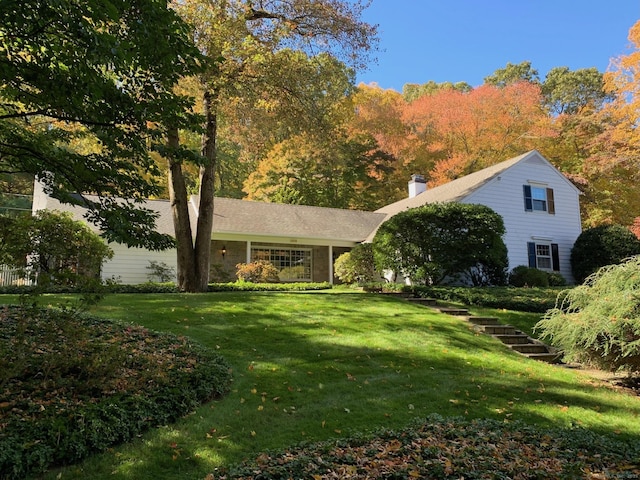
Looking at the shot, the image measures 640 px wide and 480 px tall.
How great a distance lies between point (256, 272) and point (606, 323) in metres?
14.2

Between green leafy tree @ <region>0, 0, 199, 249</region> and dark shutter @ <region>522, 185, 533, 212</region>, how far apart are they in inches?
716

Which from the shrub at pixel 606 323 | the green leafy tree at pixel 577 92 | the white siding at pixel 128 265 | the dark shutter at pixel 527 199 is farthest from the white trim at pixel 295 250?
the green leafy tree at pixel 577 92

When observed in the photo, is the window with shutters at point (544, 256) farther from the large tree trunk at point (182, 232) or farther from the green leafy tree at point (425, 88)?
the green leafy tree at point (425, 88)

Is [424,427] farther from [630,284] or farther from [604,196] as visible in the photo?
[604,196]

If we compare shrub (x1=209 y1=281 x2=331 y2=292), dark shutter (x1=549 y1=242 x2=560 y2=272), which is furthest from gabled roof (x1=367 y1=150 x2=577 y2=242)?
shrub (x1=209 y1=281 x2=331 y2=292)

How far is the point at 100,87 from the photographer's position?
3.85m

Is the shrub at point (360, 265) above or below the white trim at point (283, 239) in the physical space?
below

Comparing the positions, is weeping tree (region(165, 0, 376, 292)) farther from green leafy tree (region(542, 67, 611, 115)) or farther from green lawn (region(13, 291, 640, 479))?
green leafy tree (region(542, 67, 611, 115))

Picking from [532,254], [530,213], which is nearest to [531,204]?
[530,213]

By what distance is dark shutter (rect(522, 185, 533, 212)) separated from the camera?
19547 mm

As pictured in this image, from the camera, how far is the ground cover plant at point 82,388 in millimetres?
3500

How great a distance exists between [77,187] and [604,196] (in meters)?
30.2

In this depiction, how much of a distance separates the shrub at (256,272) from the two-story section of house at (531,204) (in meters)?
8.45

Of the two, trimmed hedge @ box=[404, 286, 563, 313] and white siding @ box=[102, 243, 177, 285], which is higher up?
white siding @ box=[102, 243, 177, 285]
